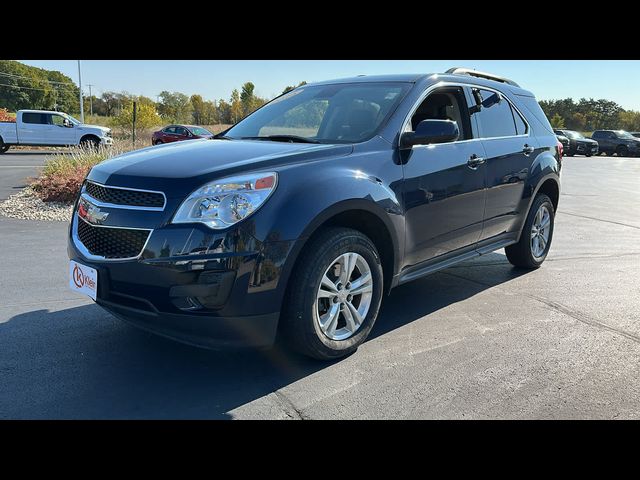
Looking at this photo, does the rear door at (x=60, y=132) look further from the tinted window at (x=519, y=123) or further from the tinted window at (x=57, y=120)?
the tinted window at (x=519, y=123)

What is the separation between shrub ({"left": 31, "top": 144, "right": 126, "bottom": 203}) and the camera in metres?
8.82

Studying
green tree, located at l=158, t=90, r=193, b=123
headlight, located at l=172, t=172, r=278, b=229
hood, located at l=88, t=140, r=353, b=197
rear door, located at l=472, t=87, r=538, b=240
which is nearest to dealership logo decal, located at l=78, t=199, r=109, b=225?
hood, located at l=88, t=140, r=353, b=197

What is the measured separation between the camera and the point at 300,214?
9.53 ft

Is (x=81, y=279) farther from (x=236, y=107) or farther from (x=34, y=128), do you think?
(x=236, y=107)

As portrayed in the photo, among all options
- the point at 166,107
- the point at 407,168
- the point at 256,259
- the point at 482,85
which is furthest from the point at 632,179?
the point at 166,107

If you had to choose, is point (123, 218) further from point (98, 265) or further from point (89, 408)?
point (89, 408)

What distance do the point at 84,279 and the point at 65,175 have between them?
711 cm

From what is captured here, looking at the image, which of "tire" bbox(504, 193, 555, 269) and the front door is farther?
"tire" bbox(504, 193, 555, 269)

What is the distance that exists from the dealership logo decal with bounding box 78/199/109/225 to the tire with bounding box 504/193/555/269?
13.4 feet

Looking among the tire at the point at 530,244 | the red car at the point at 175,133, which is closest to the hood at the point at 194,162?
the tire at the point at 530,244

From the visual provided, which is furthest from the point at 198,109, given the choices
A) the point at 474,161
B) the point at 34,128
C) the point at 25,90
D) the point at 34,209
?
the point at 474,161

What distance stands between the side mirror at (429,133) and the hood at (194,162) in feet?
1.60

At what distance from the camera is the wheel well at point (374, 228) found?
329 centimetres

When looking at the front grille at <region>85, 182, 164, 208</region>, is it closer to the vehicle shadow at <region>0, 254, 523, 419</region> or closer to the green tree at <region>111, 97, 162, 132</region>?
the vehicle shadow at <region>0, 254, 523, 419</region>
